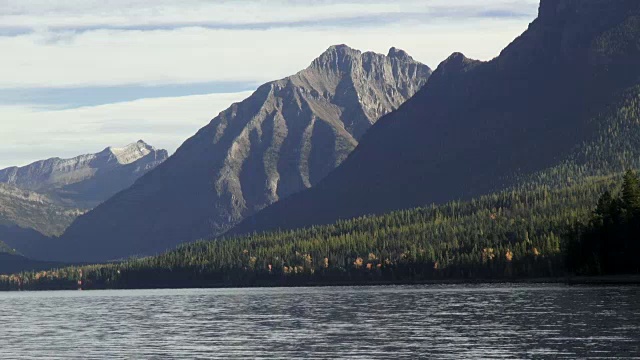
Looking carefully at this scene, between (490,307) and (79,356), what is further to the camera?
(490,307)

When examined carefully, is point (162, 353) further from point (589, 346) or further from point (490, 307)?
point (490, 307)

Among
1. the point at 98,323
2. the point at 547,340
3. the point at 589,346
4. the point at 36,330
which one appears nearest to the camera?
the point at 589,346

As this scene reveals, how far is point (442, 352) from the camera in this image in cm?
11744

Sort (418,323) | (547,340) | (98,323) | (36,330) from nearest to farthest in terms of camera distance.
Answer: (547,340), (418,323), (36,330), (98,323)

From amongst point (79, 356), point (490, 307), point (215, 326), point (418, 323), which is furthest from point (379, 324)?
point (79, 356)

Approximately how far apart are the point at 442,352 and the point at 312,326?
46.0 m

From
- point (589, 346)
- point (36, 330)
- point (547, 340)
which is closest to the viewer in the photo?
point (589, 346)

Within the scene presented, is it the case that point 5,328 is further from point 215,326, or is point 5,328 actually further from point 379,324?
point 379,324

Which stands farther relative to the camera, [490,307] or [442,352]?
[490,307]

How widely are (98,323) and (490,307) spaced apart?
64248 mm

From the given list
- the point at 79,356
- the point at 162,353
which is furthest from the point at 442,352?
the point at 79,356

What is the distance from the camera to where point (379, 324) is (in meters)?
160

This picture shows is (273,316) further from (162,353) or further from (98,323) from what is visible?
(162,353)

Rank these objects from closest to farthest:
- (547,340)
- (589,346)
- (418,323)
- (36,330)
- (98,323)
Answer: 1. (589,346)
2. (547,340)
3. (418,323)
4. (36,330)
5. (98,323)
